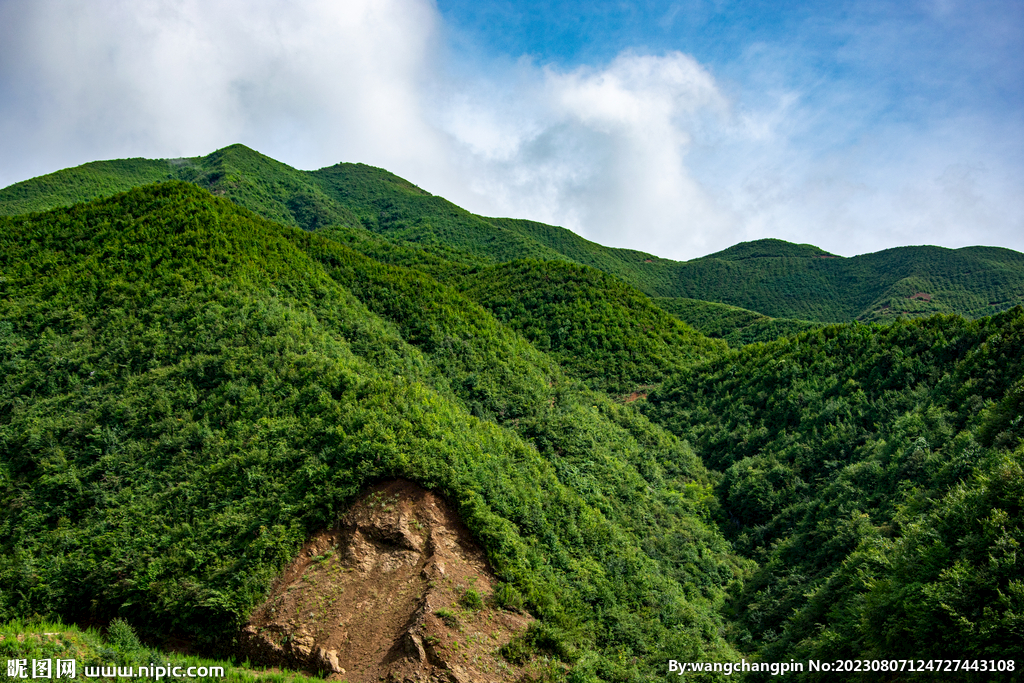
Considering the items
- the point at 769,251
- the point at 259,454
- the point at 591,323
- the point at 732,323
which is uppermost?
→ the point at 769,251

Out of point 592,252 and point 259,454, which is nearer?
point 259,454

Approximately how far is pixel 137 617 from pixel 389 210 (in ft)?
214

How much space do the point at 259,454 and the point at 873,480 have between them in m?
16.7

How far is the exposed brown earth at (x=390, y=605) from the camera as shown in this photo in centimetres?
898

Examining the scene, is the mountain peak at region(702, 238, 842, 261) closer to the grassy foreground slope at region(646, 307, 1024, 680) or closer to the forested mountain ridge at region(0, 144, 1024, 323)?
the forested mountain ridge at region(0, 144, 1024, 323)

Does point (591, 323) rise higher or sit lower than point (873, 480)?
higher

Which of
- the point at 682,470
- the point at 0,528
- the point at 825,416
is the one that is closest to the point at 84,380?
the point at 0,528

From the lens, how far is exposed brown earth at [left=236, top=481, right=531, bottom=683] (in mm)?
8984

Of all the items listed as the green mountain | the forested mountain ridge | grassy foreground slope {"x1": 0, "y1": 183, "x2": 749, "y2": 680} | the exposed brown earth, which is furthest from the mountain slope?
the forested mountain ridge

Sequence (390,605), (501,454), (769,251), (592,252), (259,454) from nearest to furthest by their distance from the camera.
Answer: (390,605)
(259,454)
(501,454)
(592,252)
(769,251)

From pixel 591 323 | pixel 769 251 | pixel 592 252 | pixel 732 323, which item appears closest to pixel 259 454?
pixel 591 323

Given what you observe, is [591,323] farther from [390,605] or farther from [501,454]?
[390,605]

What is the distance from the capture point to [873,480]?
14.8 meters

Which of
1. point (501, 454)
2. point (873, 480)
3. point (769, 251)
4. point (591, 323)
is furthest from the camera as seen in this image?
point (769, 251)
